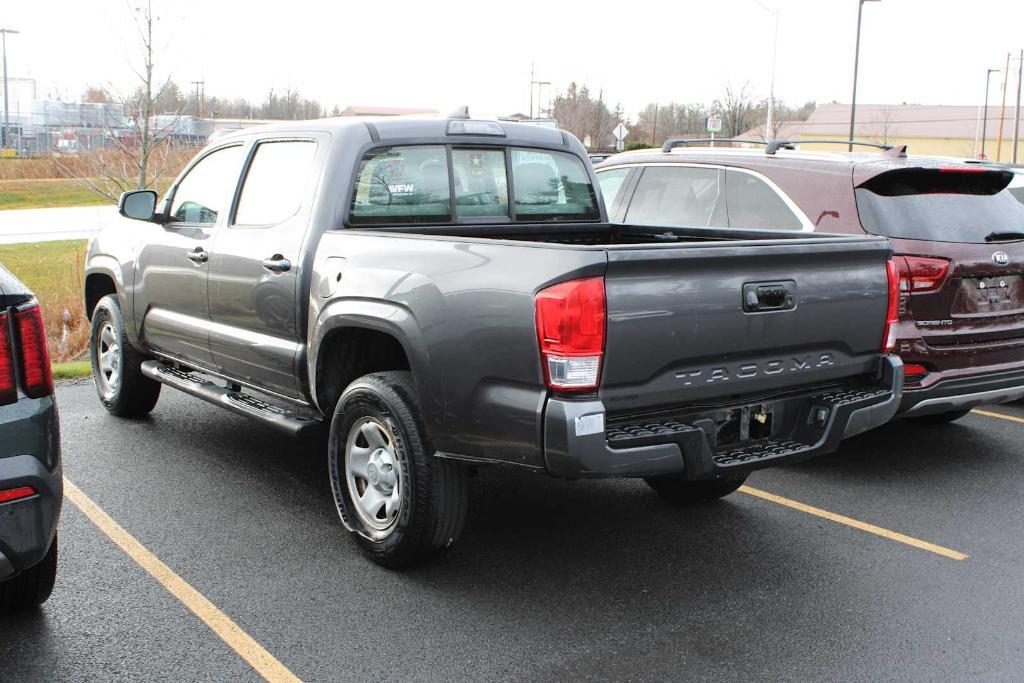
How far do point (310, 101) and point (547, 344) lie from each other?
93.4m

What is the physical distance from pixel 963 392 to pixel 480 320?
3490 millimetres

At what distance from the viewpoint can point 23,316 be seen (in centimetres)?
348

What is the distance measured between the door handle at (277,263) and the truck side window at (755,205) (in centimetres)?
326

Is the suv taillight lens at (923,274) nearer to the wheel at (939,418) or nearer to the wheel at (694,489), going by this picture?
the wheel at (694,489)

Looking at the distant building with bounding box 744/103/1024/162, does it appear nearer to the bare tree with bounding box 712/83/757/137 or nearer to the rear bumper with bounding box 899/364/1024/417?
the bare tree with bounding box 712/83/757/137

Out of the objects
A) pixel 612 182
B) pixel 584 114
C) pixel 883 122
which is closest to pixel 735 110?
pixel 584 114

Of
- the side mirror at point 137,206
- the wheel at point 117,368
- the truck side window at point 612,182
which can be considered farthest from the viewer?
the truck side window at point 612,182

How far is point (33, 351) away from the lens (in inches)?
137

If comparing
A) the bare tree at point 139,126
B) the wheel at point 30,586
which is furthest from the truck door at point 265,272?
the bare tree at point 139,126

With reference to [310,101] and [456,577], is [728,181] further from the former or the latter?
[310,101]

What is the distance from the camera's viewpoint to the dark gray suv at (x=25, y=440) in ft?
10.8

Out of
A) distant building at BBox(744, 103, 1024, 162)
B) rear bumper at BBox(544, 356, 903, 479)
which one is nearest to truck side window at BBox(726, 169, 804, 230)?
rear bumper at BBox(544, 356, 903, 479)

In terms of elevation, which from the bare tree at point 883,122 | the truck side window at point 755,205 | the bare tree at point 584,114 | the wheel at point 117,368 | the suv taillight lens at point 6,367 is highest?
the bare tree at point 883,122

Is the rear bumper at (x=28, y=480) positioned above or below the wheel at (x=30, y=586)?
above
